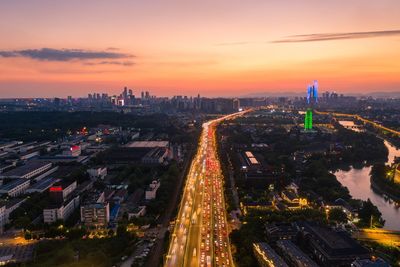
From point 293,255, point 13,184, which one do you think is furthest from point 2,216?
point 293,255

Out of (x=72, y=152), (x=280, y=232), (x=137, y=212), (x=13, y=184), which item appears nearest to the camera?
(x=280, y=232)

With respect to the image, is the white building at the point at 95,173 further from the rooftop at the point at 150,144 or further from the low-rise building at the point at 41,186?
the rooftop at the point at 150,144

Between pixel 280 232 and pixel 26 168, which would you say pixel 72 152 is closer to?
pixel 26 168

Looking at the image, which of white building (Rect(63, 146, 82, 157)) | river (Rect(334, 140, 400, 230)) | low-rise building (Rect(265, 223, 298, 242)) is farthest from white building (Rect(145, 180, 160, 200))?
white building (Rect(63, 146, 82, 157))

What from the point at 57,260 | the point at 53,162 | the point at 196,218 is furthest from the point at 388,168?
the point at 53,162

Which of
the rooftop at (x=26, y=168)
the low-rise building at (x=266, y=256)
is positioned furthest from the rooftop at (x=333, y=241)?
the rooftop at (x=26, y=168)

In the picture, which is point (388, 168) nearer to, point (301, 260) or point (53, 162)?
point (301, 260)
